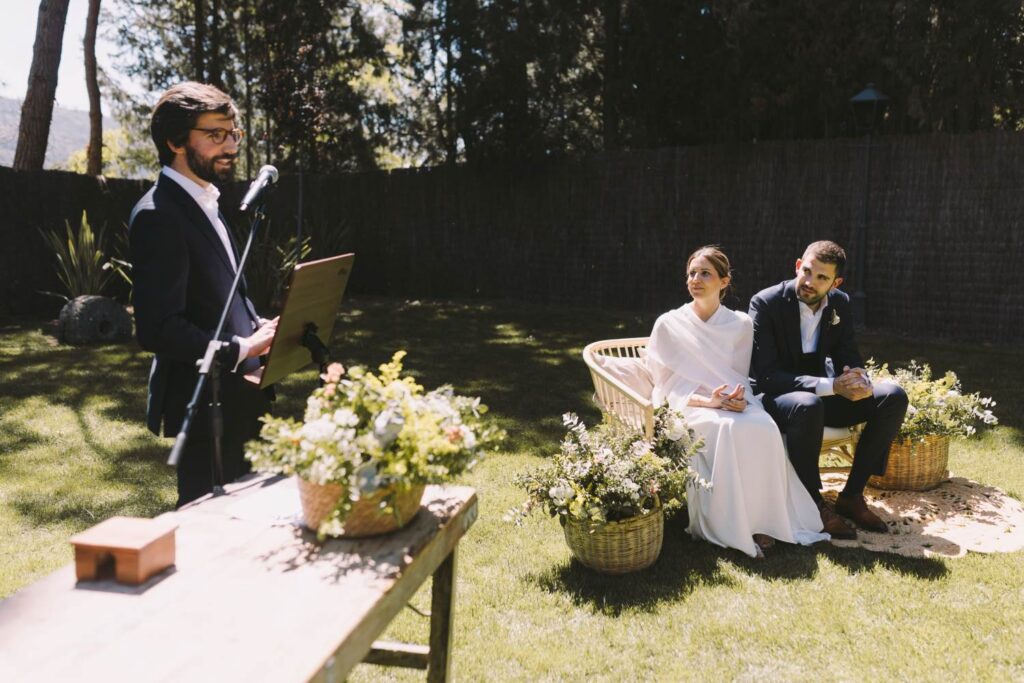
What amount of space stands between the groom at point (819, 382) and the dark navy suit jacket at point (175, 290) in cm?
262

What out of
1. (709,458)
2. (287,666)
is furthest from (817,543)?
(287,666)

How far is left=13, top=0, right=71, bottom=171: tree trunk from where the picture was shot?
11.2 meters

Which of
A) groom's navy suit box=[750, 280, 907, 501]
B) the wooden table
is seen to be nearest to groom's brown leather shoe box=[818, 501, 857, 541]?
groom's navy suit box=[750, 280, 907, 501]

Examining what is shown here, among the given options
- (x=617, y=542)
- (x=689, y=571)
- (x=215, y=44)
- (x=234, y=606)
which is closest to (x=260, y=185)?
(x=234, y=606)

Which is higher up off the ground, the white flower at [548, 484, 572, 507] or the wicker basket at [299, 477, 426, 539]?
the wicker basket at [299, 477, 426, 539]

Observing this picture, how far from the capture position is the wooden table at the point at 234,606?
4.57 ft

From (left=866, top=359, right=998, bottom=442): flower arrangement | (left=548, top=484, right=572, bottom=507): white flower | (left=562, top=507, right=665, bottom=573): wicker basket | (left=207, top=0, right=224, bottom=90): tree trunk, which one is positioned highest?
(left=207, top=0, right=224, bottom=90): tree trunk

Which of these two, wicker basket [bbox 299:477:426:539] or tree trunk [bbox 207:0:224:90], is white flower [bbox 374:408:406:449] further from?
tree trunk [bbox 207:0:224:90]

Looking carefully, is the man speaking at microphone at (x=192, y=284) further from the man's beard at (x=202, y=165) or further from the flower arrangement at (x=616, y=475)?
the flower arrangement at (x=616, y=475)

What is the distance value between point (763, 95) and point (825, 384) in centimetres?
707

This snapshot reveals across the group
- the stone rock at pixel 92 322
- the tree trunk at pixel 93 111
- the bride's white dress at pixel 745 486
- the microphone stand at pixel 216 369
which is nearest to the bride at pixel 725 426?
the bride's white dress at pixel 745 486

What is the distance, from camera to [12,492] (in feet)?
14.2

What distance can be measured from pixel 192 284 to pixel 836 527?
300 centimetres

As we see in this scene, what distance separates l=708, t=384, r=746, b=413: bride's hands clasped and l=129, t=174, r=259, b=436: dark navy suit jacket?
7.18 feet
